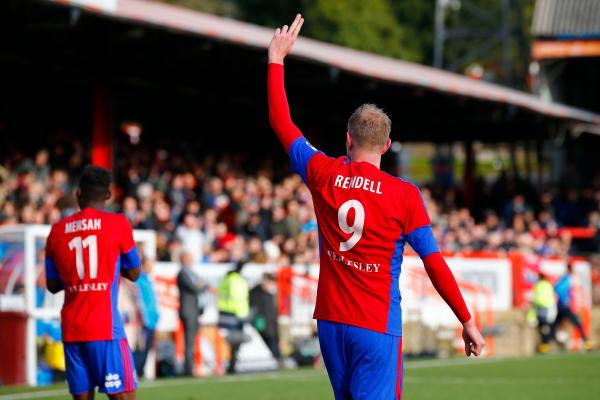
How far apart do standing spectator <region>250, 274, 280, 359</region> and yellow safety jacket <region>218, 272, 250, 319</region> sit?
0.62 meters

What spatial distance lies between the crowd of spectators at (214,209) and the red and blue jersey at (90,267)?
804cm

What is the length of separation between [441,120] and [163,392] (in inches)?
827

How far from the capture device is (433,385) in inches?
635

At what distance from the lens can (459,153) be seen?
75188 mm

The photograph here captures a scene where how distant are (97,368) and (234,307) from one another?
11.4 m

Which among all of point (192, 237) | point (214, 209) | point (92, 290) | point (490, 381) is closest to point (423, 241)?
point (92, 290)

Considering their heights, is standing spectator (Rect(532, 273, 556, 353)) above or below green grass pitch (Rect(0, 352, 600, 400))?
above

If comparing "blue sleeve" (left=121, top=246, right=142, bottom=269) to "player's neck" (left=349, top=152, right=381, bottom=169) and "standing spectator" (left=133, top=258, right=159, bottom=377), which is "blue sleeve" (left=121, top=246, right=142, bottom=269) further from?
"standing spectator" (left=133, top=258, right=159, bottom=377)

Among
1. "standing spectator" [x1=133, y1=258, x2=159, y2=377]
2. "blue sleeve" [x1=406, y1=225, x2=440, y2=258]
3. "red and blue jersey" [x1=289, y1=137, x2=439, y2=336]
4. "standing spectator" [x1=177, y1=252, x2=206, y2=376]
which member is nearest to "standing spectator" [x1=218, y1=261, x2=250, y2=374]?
"standing spectator" [x1=177, y1=252, x2=206, y2=376]

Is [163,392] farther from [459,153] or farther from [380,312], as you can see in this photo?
[459,153]

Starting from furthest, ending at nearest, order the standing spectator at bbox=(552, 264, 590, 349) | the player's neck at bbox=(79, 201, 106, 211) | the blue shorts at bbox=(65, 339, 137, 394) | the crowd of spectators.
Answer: the standing spectator at bbox=(552, 264, 590, 349), the crowd of spectators, the player's neck at bbox=(79, 201, 106, 211), the blue shorts at bbox=(65, 339, 137, 394)

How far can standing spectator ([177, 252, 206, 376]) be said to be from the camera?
18.6 meters

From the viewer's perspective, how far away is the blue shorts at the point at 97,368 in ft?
26.3

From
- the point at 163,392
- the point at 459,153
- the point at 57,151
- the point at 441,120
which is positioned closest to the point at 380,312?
the point at 163,392
